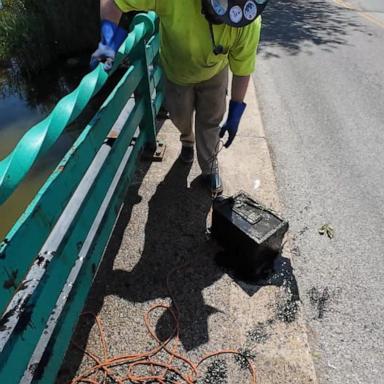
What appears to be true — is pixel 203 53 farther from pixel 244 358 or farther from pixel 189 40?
pixel 244 358

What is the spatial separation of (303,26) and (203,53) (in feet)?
21.7

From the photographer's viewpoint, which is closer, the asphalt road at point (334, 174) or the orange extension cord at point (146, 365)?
the orange extension cord at point (146, 365)

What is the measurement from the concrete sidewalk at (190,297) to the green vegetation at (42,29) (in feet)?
14.7

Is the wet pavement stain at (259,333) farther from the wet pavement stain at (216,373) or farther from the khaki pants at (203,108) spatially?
the khaki pants at (203,108)

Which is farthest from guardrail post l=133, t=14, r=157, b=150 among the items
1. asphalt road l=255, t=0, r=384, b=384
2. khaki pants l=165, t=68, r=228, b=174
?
asphalt road l=255, t=0, r=384, b=384

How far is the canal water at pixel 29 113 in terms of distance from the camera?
13.0 feet

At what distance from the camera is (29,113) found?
17.8 feet

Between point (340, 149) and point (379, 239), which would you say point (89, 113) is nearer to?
point (340, 149)

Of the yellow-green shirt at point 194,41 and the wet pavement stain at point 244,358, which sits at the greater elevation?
the yellow-green shirt at point 194,41

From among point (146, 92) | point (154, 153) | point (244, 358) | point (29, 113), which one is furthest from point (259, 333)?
point (29, 113)

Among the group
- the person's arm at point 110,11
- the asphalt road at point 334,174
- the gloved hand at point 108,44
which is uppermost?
the person's arm at point 110,11

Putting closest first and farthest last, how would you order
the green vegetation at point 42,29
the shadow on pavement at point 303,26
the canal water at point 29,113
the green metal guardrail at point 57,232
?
the green metal guardrail at point 57,232 < the canal water at point 29,113 < the green vegetation at point 42,29 < the shadow on pavement at point 303,26

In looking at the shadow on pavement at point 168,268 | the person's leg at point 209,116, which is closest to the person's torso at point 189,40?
the person's leg at point 209,116

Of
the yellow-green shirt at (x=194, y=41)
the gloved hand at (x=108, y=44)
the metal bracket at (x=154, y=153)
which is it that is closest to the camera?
the gloved hand at (x=108, y=44)
